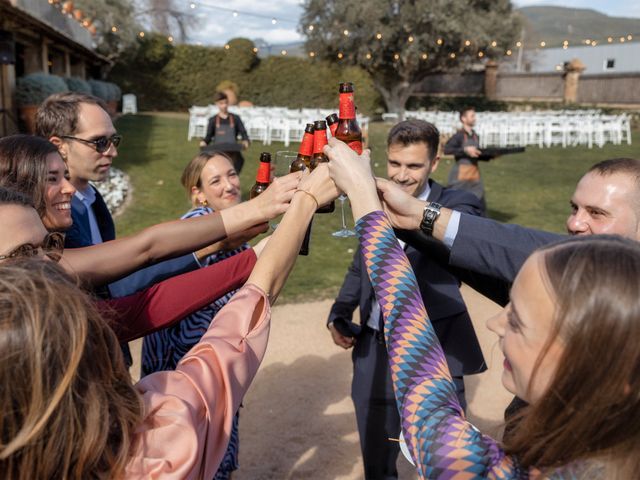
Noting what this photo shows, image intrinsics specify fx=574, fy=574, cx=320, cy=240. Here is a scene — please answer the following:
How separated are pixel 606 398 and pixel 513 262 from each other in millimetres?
989

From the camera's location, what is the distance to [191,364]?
1.68m

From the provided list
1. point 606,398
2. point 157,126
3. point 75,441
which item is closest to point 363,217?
point 606,398

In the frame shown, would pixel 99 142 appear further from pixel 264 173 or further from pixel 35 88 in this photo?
pixel 35 88

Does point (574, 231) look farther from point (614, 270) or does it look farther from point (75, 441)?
point (75, 441)

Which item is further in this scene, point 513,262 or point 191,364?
point 513,262

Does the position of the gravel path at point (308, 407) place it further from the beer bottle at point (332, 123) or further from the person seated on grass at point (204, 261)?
the beer bottle at point (332, 123)

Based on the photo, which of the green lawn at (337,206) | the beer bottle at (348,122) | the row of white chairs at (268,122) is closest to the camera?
the beer bottle at (348,122)

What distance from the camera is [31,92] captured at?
44.4ft

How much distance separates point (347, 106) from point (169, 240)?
0.99 m

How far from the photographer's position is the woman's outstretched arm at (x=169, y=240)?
7.65 feet

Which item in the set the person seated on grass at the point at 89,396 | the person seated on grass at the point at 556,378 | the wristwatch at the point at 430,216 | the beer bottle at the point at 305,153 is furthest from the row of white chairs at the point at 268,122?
the person seated on grass at the point at 556,378

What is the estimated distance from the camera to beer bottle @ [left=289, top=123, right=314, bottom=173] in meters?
2.70

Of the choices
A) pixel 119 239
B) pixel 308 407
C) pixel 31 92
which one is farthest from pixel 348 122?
pixel 31 92

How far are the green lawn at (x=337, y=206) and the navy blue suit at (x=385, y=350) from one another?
3.83 meters
